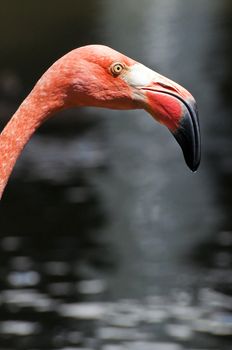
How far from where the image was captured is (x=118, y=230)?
27.7ft

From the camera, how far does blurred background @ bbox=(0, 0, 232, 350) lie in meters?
6.86

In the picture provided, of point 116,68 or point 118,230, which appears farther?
point 118,230

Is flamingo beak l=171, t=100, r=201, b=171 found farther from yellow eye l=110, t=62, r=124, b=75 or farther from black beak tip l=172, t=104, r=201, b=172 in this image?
yellow eye l=110, t=62, r=124, b=75

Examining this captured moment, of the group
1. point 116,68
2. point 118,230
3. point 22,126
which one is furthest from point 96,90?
point 118,230

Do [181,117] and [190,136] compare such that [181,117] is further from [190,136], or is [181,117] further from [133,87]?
[133,87]

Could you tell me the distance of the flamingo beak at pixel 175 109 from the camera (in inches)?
152

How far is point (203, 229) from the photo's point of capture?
8391 mm

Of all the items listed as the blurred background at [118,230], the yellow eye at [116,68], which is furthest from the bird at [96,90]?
the blurred background at [118,230]

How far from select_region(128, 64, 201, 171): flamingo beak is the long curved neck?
0.99ft

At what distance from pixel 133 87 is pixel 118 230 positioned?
4554 millimetres

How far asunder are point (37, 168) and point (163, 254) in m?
2.30

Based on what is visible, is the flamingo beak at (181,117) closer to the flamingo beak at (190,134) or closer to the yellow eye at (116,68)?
the flamingo beak at (190,134)

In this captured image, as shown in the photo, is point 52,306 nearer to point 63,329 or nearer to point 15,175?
point 63,329

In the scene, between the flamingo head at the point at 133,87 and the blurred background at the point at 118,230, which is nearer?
the flamingo head at the point at 133,87
